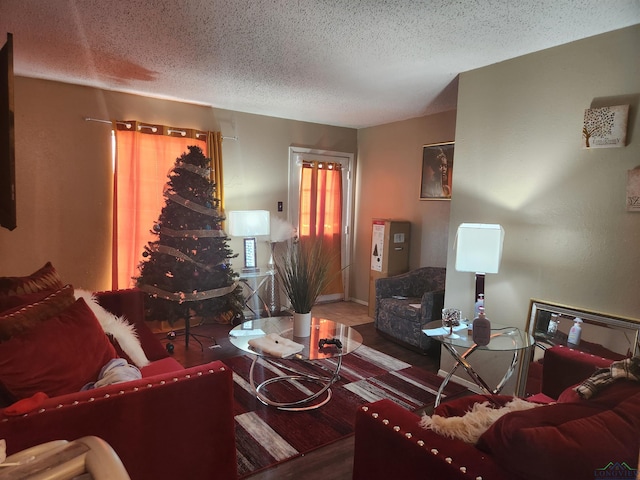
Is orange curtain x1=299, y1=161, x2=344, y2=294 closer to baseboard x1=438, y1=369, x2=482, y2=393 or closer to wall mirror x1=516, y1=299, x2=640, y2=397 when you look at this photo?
baseboard x1=438, y1=369, x2=482, y2=393

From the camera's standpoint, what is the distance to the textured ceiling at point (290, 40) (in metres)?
2.17

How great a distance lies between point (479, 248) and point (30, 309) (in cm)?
255

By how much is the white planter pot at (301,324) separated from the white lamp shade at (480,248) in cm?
113

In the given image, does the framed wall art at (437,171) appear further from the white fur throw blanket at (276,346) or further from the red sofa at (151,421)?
the red sofa at (151,421)

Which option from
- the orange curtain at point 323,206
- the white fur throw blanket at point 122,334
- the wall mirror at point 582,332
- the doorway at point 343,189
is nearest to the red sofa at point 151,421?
the white fur throw blanket at point 122,334

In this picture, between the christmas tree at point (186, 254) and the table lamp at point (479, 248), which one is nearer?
the table lamp at point (479, 248)

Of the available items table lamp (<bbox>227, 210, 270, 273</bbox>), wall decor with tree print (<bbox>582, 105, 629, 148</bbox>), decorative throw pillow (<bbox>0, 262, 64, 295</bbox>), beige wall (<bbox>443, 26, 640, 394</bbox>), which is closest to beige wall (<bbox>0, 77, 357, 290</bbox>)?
table lamp (<bbox>227, 210, 270, 273</bbox>)

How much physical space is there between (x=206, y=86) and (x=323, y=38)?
165 cm

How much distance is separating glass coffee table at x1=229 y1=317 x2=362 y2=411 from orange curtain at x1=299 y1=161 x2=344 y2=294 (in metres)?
2.38

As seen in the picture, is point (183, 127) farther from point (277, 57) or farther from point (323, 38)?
point (323, 38)

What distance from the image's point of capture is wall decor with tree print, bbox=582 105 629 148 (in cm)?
225

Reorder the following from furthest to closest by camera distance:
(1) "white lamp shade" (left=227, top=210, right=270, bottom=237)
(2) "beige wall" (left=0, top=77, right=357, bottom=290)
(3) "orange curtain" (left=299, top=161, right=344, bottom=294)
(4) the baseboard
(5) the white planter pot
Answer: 1. (3) "orange curtain" (left=299, top=161, right=344, bottom=294)
2. (1) "white lamp shade" (left=227, top=210, right=270, bottom=237)
3. (2) "beige wall" (left=0, top=77, right=357, bottom=290)
4. (4) the baseboard
5. (5) the white planter pot

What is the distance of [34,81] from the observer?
11.9 ft

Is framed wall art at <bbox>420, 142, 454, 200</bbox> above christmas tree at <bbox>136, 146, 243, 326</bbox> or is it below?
above
